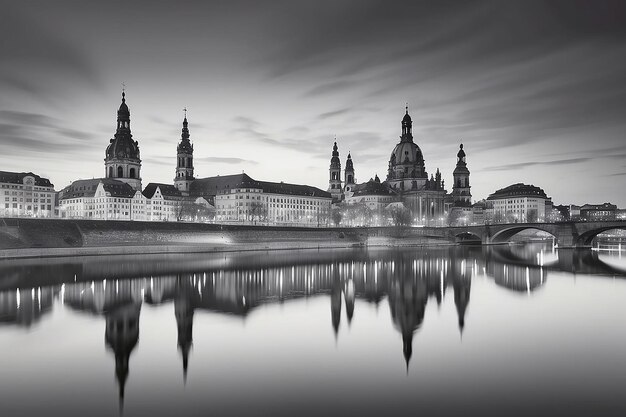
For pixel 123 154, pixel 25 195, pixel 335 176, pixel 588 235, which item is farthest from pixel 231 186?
pixel 588 235

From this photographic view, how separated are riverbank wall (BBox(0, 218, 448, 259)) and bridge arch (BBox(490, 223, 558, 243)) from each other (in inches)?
1056

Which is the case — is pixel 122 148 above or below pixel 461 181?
above

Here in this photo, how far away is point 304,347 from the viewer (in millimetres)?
18016

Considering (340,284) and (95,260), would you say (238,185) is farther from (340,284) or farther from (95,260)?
(340,284)

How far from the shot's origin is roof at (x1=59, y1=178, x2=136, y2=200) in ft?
340

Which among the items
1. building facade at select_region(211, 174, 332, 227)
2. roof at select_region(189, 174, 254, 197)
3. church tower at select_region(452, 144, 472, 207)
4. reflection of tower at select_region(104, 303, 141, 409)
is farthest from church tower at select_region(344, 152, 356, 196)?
reflection of tower at select_region(104, 303, 141, 409)

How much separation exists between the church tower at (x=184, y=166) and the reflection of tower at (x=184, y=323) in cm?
10608

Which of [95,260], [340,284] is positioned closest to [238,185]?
[95,260]

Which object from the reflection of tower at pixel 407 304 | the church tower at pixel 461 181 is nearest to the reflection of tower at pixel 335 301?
the reflection of tower at pixel 407 304

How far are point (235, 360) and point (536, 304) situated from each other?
19340 millimetres

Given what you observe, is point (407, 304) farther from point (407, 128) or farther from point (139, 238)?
point (407, 128)

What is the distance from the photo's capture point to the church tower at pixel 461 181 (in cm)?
16200

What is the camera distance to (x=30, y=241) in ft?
174

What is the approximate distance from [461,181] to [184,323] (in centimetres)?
15272
